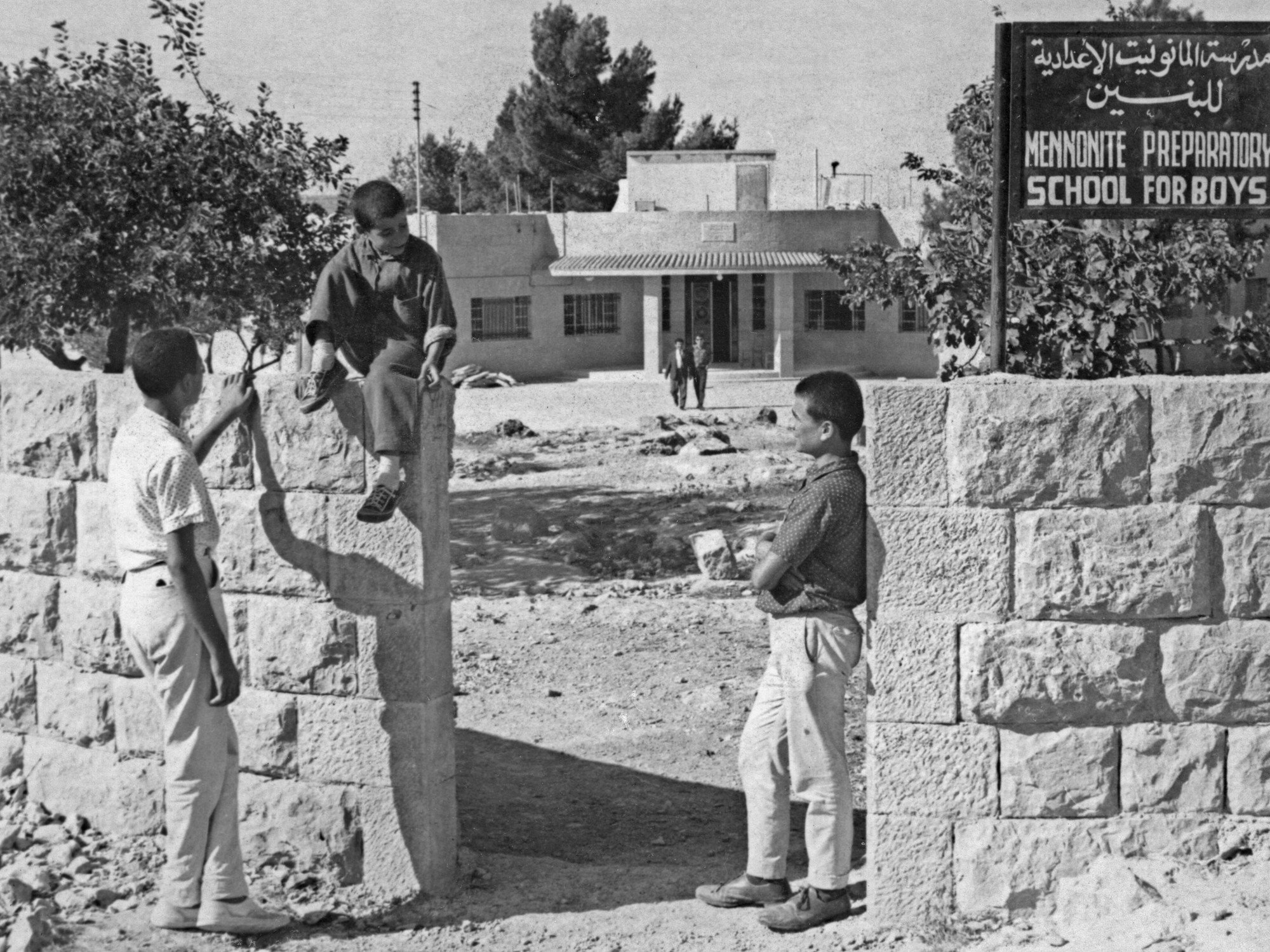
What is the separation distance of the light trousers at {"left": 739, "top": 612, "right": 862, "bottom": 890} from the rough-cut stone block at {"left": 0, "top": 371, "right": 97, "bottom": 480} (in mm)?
3044

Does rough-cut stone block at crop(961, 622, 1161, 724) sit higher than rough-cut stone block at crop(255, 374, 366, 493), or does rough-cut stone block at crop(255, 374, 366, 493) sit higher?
rough-cut stone block at crop(255, 374, 366, 493)

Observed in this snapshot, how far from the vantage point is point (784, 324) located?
38250 millimetres

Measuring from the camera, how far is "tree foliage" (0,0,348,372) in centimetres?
1371

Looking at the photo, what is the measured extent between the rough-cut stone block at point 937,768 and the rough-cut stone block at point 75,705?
10.7 feet

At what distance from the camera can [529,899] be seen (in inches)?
240

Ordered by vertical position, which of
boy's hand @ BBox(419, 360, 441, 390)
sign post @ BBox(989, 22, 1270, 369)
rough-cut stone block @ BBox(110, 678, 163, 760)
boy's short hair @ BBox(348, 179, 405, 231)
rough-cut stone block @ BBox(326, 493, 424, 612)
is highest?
sign post @ BBox(989, 22, 1270, 369)

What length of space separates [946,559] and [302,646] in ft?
8.05

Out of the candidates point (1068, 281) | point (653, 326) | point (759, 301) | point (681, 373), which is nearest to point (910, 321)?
point (759, 301)

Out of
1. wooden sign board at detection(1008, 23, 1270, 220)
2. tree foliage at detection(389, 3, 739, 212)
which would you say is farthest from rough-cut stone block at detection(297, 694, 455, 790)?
tree foliage at detection(389, 3, 739, 212)

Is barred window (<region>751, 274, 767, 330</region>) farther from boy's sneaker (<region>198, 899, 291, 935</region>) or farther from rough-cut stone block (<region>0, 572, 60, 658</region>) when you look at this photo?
boy's sneaker (<region>198, 899, 291, 935</region>)

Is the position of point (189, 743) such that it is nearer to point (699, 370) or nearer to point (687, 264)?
point (699, 370)

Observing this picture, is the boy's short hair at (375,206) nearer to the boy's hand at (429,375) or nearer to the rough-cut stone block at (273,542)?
the boy's hand at (429,375)

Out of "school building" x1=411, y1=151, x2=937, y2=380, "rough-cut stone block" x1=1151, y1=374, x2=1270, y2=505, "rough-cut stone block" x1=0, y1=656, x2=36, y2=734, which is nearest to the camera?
"rough-cut stone block" x1=1151, y1=374, x2=1270, y2=505

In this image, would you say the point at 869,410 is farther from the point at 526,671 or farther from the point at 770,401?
the point at 770,401
